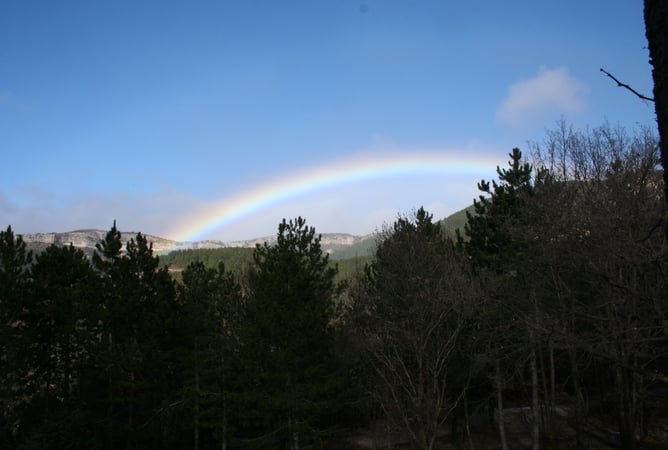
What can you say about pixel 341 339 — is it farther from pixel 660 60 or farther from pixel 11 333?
pixel 660 60

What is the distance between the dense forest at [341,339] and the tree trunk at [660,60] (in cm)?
1063

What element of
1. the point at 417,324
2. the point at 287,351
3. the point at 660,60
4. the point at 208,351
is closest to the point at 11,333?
the point at 208,351

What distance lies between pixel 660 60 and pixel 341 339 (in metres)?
22.0

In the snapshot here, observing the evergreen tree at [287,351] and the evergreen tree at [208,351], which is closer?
the evergreen tree at [287,351]

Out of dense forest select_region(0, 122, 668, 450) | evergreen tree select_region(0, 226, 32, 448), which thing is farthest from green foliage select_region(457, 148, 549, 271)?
evergreen tree select_region(0, 226, 32, 448)

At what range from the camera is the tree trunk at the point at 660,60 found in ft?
7.07

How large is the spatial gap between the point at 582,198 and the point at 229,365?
15453mm

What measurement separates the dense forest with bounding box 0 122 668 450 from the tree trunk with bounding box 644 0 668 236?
419 inches

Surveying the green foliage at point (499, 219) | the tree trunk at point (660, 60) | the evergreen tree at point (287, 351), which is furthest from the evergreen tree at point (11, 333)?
the tree trunk at point (660, 60)

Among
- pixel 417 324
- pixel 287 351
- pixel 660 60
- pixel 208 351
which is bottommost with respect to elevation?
pixel 208 351

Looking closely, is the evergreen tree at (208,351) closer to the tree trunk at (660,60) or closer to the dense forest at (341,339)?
the dense forest at (341,339)

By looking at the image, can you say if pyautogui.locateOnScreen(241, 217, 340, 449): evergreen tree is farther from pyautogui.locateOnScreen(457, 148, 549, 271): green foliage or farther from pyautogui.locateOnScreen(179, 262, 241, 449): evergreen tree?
pyautogui.locateOnScreen(457, 148, 549, 271): green foliage

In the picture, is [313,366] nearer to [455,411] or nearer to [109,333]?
[455,411]

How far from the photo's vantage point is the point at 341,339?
23.3m
